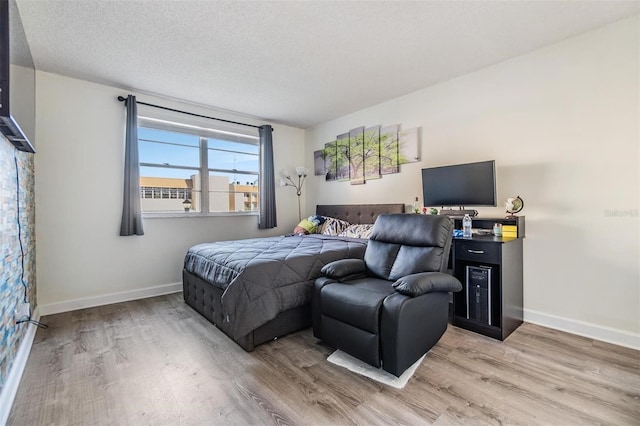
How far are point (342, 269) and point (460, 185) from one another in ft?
5.37

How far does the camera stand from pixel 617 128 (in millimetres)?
2340

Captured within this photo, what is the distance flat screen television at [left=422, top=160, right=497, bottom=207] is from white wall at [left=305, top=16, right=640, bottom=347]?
26 centimetres

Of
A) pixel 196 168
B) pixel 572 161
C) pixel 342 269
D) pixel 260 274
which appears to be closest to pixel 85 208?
Answer: pixel 196 168

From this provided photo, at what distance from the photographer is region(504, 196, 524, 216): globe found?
8.99ft

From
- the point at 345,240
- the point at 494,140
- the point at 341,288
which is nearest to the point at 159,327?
the point at 341,288

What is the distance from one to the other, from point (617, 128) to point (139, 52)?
13.6 ft

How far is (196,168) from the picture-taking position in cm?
423

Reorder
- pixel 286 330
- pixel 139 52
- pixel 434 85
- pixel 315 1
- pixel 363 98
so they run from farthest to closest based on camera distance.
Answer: pixel 363 98 → pixel 434 85 → pixel 139 52 → pixel 286 330 → pixel 315 1

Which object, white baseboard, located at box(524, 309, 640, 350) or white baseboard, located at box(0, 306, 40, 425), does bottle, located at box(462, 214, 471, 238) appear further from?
white baseboard, located at box(0, 306, 40, 425)

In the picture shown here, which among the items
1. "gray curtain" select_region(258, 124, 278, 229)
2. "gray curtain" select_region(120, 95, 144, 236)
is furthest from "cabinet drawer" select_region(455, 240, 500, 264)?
"gray curtain" select_region(120, 95, 144, 236)

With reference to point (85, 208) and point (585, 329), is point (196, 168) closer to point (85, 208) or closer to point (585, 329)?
point (85, 208)

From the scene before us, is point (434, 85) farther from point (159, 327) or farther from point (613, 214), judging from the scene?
point (159, 327)

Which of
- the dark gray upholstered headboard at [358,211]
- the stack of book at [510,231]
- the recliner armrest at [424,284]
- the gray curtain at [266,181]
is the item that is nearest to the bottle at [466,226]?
the stack of book at [510,231]

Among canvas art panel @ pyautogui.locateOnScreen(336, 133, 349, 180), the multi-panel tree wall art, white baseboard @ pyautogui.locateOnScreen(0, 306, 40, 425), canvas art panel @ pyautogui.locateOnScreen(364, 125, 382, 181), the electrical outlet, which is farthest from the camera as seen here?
canvas art panel @ pyautogui.locateOnScreen(336, 133, 349, 180)
